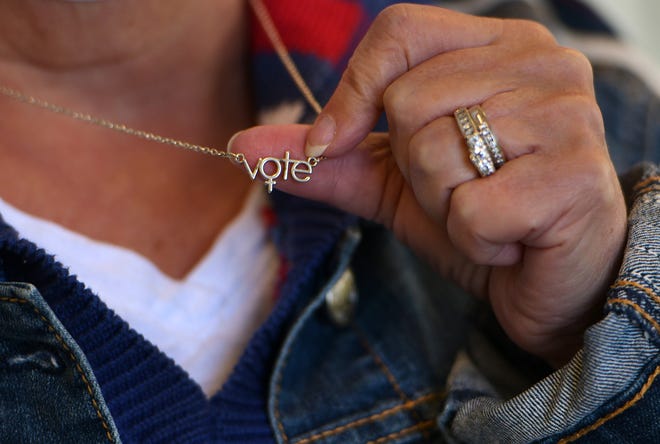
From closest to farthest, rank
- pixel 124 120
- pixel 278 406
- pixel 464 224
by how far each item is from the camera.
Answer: pixel 464 224 → pixel 278 406 → pixel 124 120

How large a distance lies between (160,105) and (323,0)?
7.6 inches

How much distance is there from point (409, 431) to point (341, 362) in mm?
81

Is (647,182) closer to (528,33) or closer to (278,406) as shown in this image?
(528,33)

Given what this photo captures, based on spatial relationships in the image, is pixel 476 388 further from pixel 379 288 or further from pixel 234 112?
pixel 234 112

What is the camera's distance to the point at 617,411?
478mm

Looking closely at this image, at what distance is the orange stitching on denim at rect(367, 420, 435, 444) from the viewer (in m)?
0.57

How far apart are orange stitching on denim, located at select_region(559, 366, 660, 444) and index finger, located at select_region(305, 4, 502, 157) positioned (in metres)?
0.24

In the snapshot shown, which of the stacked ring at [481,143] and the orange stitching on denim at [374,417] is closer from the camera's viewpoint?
the stacked ring at [481,143]

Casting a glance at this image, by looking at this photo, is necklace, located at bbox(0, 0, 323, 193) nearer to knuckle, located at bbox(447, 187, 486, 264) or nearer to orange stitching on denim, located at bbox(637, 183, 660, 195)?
knuckle, located at bbox(447, 187, 486, 264)

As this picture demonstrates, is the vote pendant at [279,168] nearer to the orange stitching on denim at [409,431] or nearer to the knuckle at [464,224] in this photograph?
the knuckle at [464,224]

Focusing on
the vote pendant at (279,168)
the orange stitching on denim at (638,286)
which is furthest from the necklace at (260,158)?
the orange stitching on denim at (638,286)

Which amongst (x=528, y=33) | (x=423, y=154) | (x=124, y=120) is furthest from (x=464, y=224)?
(x=124, y=120)

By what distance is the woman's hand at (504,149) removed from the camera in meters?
0.45

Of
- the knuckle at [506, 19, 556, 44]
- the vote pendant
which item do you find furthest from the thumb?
the knuckle at [506, 19, 556, 44]
